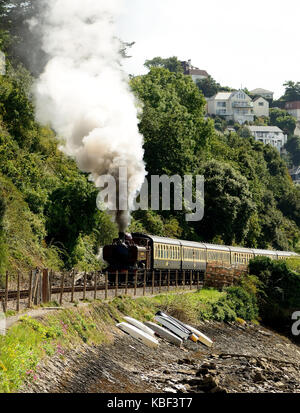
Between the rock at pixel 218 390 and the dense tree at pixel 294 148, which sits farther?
the dense tree at pixel 294 148

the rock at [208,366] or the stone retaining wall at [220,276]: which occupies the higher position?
the stone retaining wall at [220,276]

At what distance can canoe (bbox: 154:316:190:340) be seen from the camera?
26500 mm

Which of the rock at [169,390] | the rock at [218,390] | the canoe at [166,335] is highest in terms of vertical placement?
the canoe at [166,335]

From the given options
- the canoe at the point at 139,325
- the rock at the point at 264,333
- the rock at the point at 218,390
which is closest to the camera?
the rock at the point at 218,390

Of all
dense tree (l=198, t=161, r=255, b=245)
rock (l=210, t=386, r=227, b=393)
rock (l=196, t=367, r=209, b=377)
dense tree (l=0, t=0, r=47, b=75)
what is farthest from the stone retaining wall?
Result: rock (l=210, t=386, r=227, b=393)

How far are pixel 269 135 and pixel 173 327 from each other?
168 m

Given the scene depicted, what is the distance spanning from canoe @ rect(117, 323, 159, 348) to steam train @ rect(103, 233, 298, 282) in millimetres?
7801

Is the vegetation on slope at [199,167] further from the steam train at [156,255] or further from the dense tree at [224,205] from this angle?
the steam train at [156,255]

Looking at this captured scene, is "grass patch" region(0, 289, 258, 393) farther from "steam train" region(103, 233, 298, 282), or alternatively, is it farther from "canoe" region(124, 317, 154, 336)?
"steam train" region(103, 233, 298, 282)

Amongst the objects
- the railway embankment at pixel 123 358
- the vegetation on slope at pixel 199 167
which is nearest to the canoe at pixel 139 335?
the railway embankment at pixel 123 358

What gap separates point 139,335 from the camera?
23.3 meters

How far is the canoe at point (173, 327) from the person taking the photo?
2650 cm

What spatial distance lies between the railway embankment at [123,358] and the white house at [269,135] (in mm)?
157844

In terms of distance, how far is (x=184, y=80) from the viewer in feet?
252
